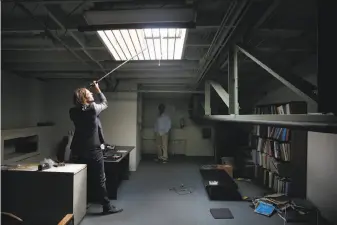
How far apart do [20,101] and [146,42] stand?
12.2 ft

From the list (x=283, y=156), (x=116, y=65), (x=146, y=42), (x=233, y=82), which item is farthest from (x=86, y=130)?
(x=283, y=156)

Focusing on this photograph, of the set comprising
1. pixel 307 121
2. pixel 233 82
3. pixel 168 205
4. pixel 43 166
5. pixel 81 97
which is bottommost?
pixel 168 205

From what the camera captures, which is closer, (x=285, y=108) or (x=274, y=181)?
(x=285, y=108)

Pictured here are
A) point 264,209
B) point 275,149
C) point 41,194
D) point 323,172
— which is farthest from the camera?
point 275,149

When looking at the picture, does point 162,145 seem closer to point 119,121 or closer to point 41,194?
point 119,121

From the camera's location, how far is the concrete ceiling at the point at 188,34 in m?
2.00

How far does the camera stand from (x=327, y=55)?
39.8 inches

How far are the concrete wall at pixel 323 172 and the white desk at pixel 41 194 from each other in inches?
126

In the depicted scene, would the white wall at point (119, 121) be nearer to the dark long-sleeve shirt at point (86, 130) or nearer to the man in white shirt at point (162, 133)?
the man in white shirt at point (162, 133)

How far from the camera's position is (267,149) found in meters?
4.48

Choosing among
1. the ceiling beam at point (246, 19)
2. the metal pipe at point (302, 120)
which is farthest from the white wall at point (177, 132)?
the metal pipe at point (302, 120)

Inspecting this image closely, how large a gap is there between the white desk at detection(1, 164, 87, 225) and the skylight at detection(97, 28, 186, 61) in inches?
63.9

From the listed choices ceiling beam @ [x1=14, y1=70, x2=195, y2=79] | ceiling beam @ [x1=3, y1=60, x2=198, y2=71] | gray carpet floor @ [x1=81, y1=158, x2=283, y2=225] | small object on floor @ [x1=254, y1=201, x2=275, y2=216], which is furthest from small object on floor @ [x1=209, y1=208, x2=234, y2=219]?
ceiling beam @ [x1=14, y1=70, x2=195, y2=79]

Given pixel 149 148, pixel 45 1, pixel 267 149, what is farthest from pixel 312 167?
pixel 149 148
